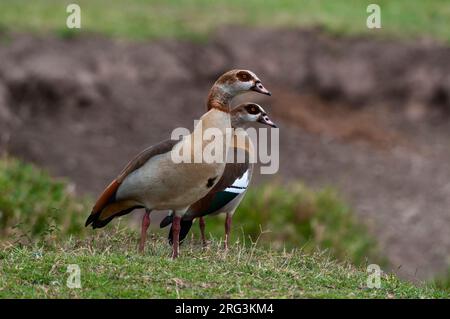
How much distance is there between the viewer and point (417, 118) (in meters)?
16.7

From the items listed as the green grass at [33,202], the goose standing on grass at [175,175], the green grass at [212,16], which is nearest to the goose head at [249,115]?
the goose standing on grass at [175,175]

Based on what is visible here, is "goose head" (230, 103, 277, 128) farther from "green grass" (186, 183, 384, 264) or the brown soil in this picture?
the brown soil

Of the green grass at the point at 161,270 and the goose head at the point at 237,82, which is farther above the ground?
the goose head at the point at 237,82

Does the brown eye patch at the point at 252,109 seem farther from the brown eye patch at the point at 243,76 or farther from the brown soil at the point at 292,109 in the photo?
the brown soil at the point at 292,109

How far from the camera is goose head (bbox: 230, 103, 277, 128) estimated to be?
8.55 meters

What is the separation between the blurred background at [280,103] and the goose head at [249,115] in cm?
344

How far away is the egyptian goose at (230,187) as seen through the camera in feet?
27.0

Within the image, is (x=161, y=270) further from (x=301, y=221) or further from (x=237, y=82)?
(x=301, y=221)

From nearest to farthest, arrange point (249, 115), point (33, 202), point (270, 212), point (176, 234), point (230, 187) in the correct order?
point (176, 234) < point (230, 187) < point (249, 115) < point (33, 202) < point (270, 212)

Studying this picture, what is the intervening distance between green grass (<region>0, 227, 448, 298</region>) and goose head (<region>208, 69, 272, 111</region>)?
1116mm

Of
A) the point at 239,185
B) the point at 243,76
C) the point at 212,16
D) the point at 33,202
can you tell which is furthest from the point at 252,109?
the point at 212,16

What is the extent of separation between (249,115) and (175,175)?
140 centimetres

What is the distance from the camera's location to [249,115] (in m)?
8.59

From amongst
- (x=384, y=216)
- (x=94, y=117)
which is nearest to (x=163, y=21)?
(x=94, y=117)
